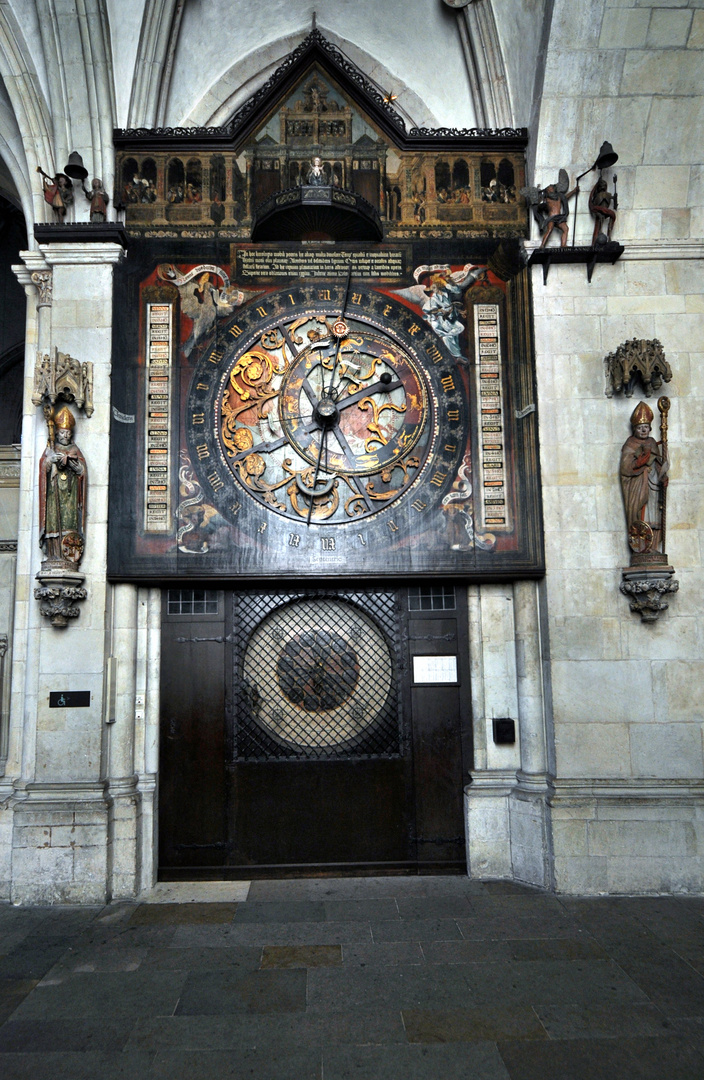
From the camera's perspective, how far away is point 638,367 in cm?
743

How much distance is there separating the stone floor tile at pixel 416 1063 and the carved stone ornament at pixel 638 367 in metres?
5.82

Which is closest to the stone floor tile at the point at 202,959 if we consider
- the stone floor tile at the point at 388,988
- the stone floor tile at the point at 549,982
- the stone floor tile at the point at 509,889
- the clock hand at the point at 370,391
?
the stone floor tile at the point at 388,988

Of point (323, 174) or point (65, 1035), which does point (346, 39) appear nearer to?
point (323, 174)

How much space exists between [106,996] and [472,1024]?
8.15 feet

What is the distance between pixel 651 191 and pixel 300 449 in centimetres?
457

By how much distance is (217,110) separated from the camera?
9.45 meters

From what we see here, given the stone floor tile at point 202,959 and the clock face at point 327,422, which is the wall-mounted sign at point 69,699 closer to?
the clock face at point 327,422

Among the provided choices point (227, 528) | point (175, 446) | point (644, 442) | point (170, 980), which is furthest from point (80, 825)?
point (644, 442)

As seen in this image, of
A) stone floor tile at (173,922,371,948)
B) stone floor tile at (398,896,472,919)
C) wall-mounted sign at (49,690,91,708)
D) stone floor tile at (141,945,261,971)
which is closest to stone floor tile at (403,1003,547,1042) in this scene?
stone floor tile at (173,922,371,948)

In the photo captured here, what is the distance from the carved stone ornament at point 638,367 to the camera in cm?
744

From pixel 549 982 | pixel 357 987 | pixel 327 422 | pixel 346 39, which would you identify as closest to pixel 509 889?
pixel 549 982

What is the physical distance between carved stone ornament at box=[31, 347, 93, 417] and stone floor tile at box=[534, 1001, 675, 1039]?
21.2 feet

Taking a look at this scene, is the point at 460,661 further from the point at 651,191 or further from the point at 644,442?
the point at 651,191

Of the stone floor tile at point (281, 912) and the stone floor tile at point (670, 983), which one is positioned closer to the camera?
the stone floor tile at point (670, 983)
